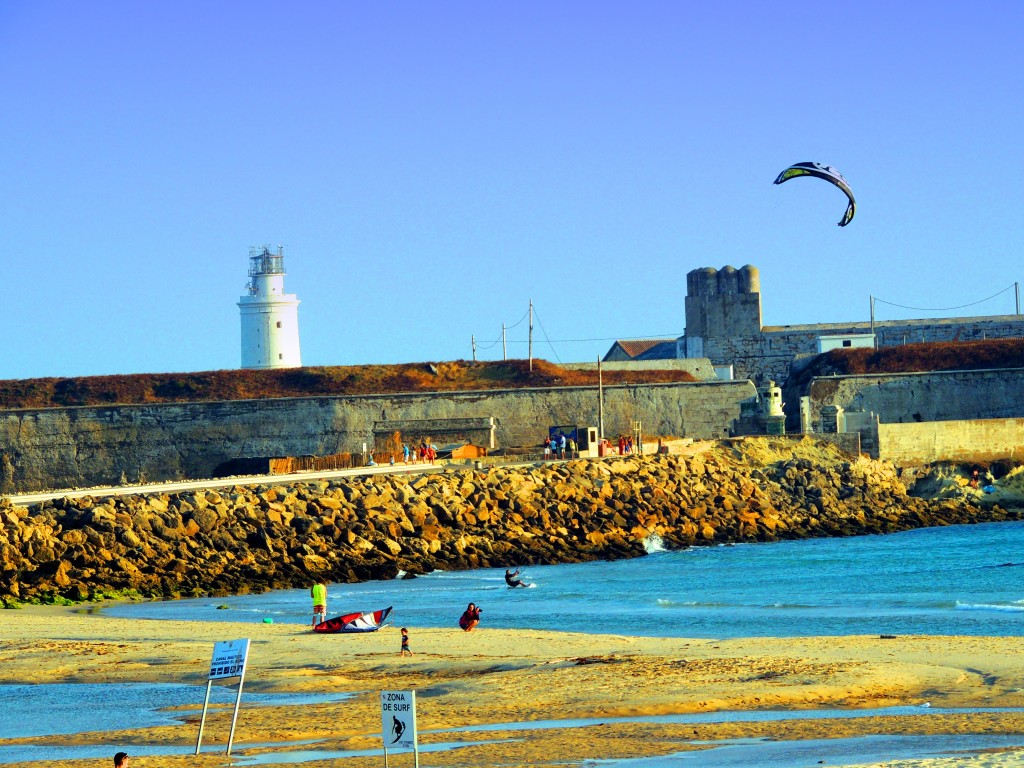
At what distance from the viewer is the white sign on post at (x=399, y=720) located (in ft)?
28.3

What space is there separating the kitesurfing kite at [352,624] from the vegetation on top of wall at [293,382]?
31.3m

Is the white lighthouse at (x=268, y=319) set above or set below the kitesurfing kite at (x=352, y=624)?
above

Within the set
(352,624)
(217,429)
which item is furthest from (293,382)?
(352,624)

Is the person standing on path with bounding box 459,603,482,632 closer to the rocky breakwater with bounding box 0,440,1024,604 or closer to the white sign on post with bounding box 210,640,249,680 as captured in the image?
the rocky breakwater with bounding box 0,440,1024,604

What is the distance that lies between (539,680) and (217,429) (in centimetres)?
3403

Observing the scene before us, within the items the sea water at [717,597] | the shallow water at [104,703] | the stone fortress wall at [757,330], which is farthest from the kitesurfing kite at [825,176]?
the stone fortress wall at [757,330]

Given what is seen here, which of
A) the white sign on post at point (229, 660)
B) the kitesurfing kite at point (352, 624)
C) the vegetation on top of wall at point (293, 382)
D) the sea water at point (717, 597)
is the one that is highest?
the vegetation on top of wall at point (293, 382)

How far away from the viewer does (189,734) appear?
Answer: 11375 millimetres

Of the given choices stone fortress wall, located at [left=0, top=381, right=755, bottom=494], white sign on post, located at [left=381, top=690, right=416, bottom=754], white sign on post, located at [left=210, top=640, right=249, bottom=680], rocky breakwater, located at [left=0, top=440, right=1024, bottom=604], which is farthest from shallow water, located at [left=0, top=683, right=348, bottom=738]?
stone fortress wall, located at [left=0, top=381, right=755, bottom=494]

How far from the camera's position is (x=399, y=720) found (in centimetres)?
869

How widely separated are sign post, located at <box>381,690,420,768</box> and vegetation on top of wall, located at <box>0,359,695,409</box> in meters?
40.7

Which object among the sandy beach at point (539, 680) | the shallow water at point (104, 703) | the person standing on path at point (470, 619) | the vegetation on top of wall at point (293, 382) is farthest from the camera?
the vegetation on top of wall at point (293, 382)

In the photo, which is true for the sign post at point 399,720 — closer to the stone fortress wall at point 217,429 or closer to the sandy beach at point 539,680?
the sandy beach at point 539,680

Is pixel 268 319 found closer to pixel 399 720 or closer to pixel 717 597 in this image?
pixel 717 597
